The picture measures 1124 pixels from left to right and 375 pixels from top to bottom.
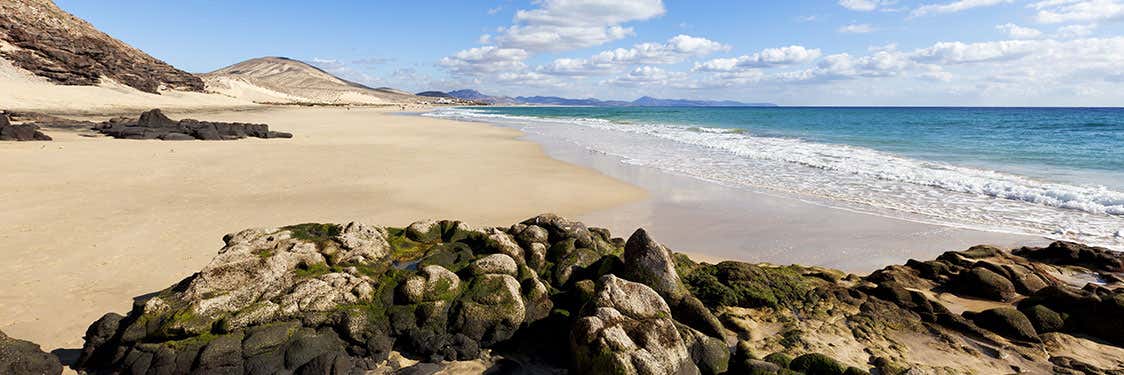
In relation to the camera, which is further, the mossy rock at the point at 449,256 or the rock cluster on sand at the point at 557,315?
the mossy rock at the point at 449,256

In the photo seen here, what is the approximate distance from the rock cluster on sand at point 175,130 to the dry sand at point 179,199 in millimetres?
1139

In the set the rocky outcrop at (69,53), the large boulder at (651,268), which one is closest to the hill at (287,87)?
the rocky outcrop at (69,53)

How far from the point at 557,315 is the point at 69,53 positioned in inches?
2670

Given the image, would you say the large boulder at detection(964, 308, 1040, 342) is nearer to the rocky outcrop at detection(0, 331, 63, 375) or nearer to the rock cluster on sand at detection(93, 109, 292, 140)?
the rocky outcrop at detection(0, 331, 63, 375)

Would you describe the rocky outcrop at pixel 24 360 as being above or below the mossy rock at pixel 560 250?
below

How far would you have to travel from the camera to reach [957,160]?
23406mm

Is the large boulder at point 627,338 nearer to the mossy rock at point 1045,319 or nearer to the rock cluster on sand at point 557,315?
the rock cluster on sand at point 557,315

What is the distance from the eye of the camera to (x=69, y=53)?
50875 mm

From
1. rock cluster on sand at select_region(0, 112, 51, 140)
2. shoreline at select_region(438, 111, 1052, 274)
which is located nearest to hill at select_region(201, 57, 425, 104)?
rock cluster on sand at select_region(0, 112, 51, 140)

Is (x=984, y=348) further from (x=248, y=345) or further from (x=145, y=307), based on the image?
(x=145, y=307)

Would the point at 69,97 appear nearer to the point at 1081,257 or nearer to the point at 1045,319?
the point at 1045,319

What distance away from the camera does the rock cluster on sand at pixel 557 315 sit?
5.05 m

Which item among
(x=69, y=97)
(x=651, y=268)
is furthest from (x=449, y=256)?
(x=69, y=97)

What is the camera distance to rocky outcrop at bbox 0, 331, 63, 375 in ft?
15.3
